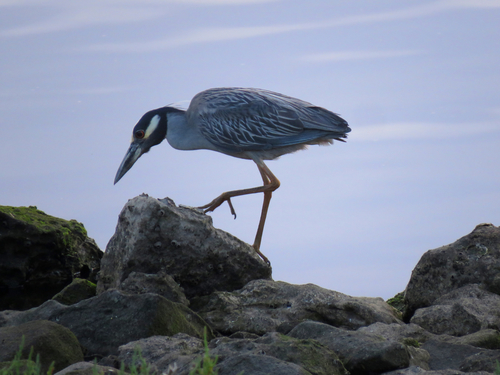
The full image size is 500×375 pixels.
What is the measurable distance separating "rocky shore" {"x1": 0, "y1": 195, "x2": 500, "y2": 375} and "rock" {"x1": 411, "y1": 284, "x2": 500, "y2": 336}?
0.04ft

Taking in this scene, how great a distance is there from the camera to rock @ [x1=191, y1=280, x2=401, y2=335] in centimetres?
613

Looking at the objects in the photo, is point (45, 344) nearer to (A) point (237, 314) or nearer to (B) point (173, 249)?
(A) point (237, 314)

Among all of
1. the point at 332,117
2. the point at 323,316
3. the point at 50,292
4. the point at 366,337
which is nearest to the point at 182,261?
the point at 323,316

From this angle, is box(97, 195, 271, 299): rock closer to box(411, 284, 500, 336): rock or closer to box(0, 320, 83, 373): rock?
box(0, 320, 83, 373): rock

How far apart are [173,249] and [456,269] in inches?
128

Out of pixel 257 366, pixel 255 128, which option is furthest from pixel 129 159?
pixel 257 366

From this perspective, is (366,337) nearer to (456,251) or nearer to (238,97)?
(456,251)

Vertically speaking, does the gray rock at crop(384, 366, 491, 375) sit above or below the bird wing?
below

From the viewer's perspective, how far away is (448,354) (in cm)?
500

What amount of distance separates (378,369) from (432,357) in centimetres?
89

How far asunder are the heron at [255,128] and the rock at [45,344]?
4005mm

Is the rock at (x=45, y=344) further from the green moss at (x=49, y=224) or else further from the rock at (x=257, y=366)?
the green moss at (x=49, y=224)

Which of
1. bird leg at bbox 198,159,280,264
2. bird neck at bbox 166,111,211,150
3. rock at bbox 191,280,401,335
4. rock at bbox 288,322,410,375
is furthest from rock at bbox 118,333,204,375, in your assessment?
bird neck at bbox 166,111,211,150

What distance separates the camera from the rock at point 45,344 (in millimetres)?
4660
